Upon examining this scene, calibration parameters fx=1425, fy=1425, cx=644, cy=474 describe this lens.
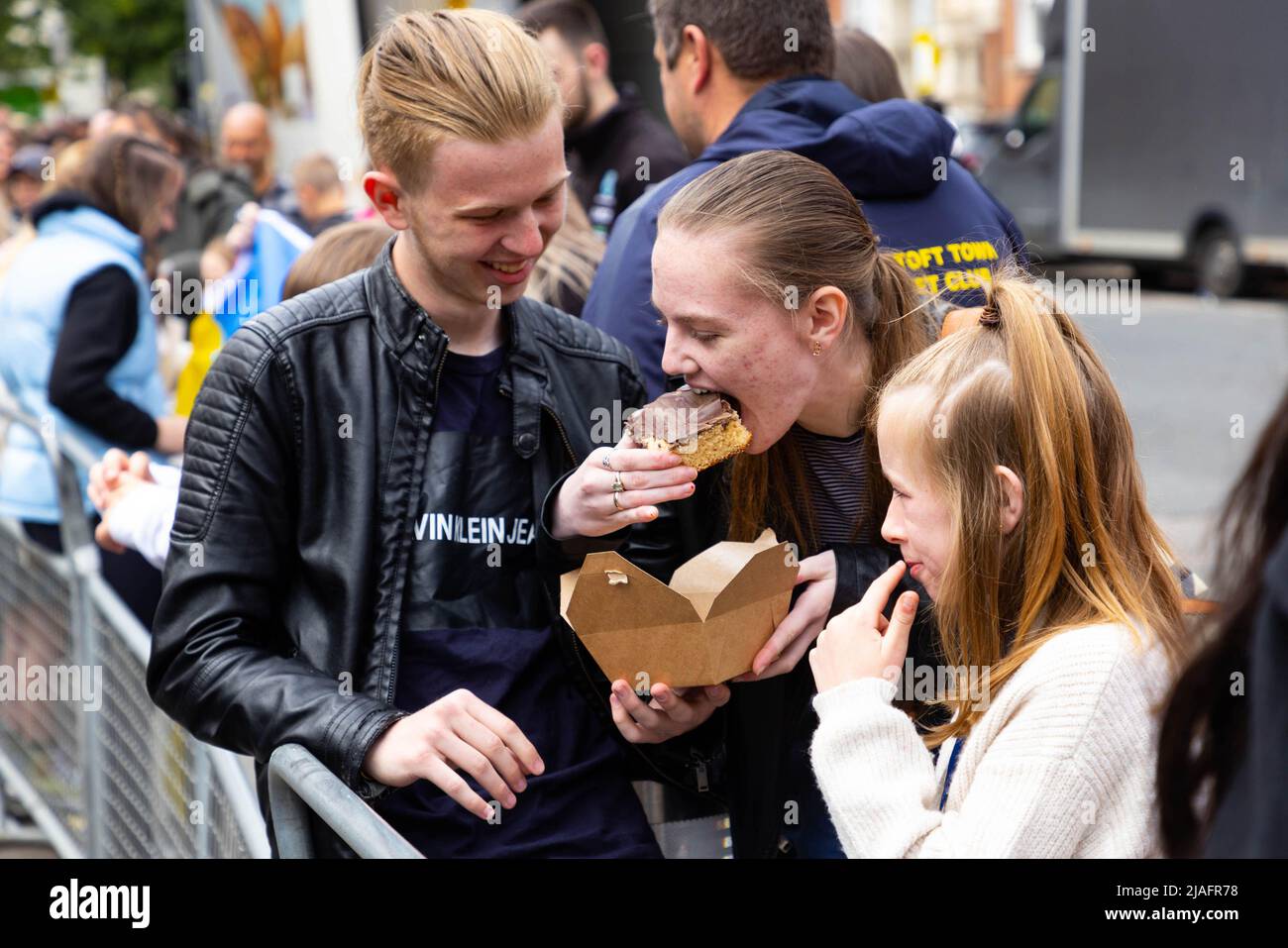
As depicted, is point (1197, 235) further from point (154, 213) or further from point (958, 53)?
point (958, 53)

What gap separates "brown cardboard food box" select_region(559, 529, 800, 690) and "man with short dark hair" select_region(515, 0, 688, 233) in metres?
3.58

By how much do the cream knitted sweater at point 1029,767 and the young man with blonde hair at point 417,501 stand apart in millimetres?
380

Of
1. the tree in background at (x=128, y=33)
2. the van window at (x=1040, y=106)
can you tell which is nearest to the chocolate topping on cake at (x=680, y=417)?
the van window at (x=1040, y=106)

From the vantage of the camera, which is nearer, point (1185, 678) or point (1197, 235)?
point (1185, 678)

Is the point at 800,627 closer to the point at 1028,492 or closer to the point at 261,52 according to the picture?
the point at 1028,492

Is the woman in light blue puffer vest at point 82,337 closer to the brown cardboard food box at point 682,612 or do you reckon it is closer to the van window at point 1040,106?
the brown cardboard food box at point 682,612

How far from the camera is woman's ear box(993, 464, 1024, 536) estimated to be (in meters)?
2.13

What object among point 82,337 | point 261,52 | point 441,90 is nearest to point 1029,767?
point 441,90

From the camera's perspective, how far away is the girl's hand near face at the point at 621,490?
2.23 metres

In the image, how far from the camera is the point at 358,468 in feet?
7.60

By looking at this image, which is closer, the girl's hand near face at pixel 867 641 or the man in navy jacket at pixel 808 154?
the girl's hand near face at pixel 867 641

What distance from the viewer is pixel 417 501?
234cm
